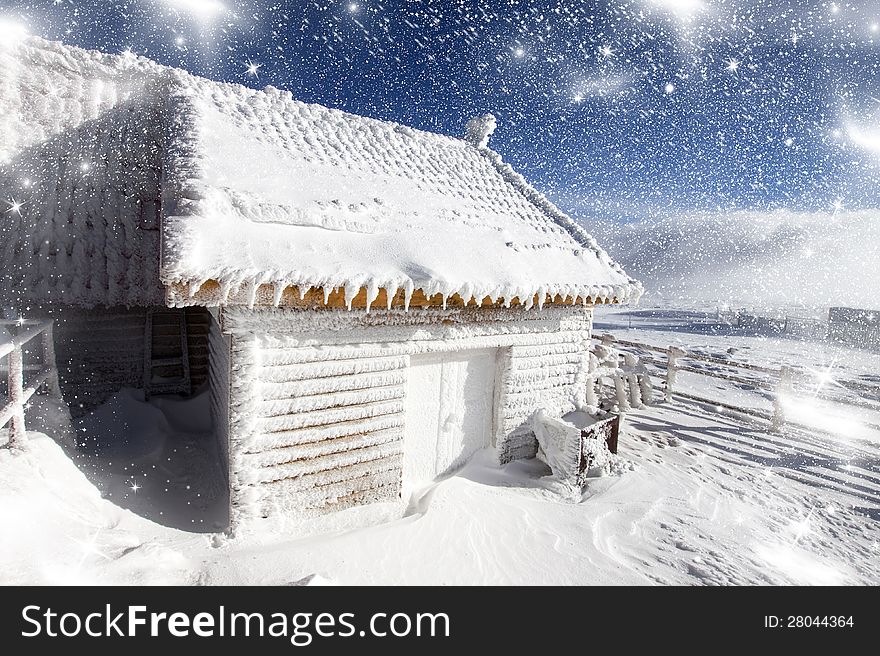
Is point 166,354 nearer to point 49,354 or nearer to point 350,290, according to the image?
point 49,354

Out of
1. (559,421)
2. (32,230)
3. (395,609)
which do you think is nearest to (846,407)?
(559,421)

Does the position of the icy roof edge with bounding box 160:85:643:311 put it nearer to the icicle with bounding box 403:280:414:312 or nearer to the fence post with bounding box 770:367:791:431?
the icicle with bounding box 403:280:414:312

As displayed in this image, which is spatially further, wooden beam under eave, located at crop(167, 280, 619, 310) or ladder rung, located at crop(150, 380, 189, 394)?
ladder rung, located at crop(150, 380, 189, 394)

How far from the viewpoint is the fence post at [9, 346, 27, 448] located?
3.86m

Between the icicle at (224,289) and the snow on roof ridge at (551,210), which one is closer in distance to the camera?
the icicle at (224,289)

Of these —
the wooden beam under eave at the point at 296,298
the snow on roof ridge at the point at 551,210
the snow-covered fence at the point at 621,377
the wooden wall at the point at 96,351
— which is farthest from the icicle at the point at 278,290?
the snow-covered fence at the point at 621,377

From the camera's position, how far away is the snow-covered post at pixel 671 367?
10172mm

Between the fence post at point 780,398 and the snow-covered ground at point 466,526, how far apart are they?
159 centimetres

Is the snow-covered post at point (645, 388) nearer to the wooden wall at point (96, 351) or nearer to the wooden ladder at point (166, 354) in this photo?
the wooden ladder at point (166, 354)

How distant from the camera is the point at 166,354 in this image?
816 cm

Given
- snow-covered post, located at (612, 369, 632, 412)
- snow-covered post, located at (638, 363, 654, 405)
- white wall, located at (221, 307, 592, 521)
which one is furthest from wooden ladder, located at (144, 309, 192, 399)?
snow-covered post, located at (638, 363, 654, 405)

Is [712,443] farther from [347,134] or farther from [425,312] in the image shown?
[347,134]

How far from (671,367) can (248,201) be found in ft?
33.6

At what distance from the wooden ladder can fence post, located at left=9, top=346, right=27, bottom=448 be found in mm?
4062
